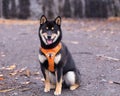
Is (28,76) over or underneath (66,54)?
underneath

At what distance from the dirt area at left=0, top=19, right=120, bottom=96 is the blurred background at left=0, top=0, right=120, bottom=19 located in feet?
11.7

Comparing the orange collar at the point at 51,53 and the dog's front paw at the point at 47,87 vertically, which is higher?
the orange collar at the point at 51,53

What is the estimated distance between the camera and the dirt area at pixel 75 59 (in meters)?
6.96

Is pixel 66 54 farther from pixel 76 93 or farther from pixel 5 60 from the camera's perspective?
pixel 5 60

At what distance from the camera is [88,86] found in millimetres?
7098

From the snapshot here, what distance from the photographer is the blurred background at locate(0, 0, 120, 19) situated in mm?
21078

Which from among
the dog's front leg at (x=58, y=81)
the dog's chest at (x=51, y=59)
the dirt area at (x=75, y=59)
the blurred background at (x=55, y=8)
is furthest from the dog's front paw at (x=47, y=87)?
the blurred background at (x=55, y=8)

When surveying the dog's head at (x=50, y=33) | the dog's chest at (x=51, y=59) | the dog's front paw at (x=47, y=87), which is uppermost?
the dog's head at (x=50, y=33)

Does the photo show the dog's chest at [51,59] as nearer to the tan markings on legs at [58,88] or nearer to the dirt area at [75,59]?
the tan markings on legs at [58,88]

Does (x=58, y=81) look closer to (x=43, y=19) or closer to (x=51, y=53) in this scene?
(x=51, y=53)

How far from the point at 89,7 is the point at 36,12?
8.91 ft

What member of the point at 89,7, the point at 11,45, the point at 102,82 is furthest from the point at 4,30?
the point at 102,82

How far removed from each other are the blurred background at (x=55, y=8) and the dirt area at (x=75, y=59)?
3553mm

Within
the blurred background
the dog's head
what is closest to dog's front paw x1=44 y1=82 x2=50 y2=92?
the dog's head
